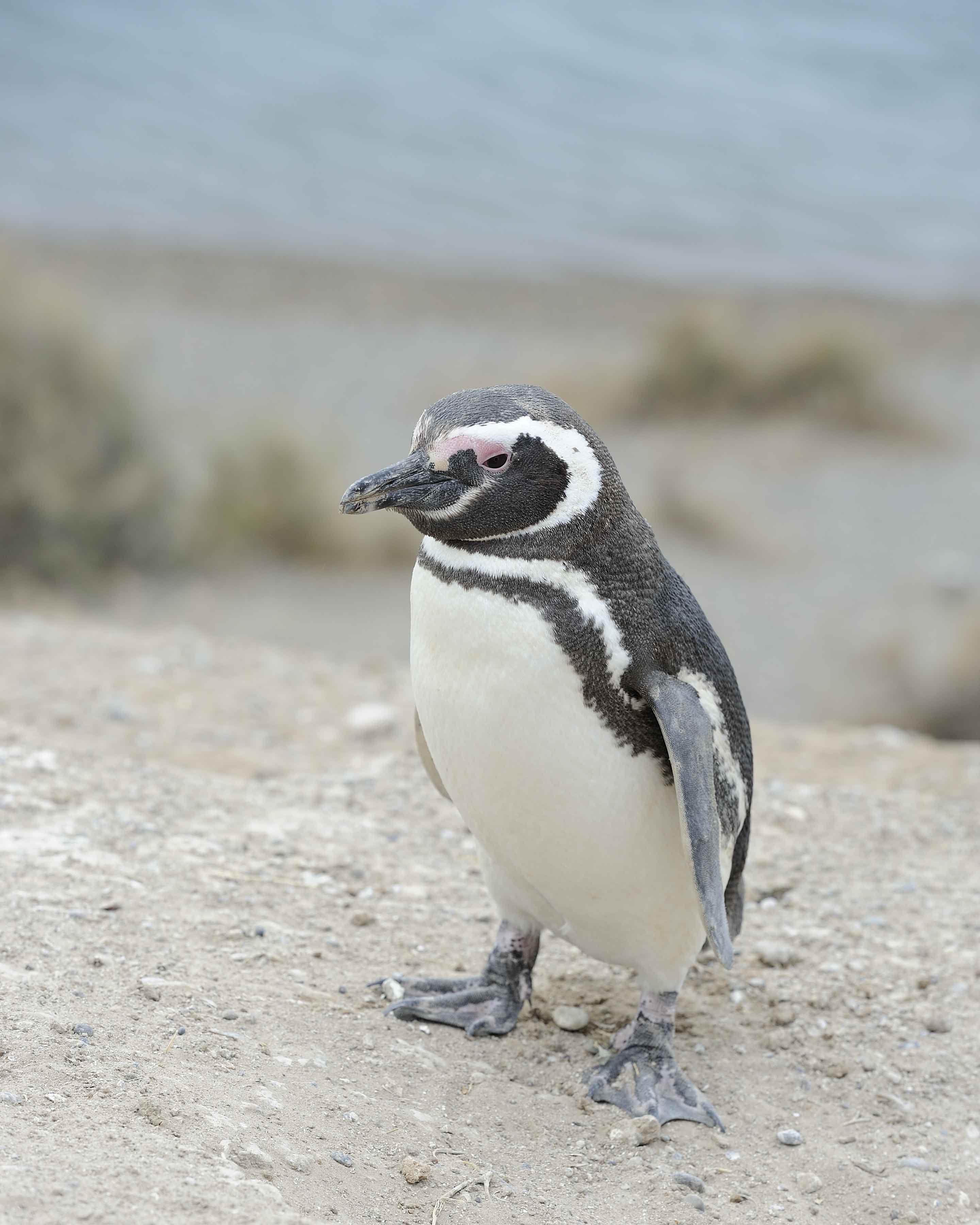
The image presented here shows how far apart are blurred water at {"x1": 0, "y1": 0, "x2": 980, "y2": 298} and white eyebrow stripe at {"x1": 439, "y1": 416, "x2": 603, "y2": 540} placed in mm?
14299

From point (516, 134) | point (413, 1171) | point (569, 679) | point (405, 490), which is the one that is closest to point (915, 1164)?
point (413, 1171)

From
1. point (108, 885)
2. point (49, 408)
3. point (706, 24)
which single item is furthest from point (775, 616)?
point (706, 24)

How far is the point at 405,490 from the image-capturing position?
248 cm

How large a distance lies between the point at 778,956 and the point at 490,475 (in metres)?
1.65

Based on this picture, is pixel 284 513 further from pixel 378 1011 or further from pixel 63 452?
pixel 378 1011

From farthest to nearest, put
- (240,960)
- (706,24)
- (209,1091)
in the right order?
(706,24)
(240,960)
(209,1091)

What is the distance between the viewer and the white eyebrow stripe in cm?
247

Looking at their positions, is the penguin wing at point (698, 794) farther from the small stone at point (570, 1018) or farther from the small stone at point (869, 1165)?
the small stone at point (570, 1018)

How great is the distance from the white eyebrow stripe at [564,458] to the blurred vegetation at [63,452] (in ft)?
18.3

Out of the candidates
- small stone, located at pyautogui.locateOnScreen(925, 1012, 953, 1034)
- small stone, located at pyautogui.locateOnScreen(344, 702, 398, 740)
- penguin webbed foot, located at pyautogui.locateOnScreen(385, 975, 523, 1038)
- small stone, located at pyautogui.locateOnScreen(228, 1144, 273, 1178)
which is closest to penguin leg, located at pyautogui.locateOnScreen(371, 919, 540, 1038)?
penguin webbed foot, located at pyautogui.locateOnScreen(385, 975, 523, 1038)

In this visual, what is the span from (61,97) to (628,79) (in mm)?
8630

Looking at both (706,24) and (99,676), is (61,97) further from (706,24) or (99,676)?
(99,676)

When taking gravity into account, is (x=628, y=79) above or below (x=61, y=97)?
above

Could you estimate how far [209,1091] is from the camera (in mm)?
2350
